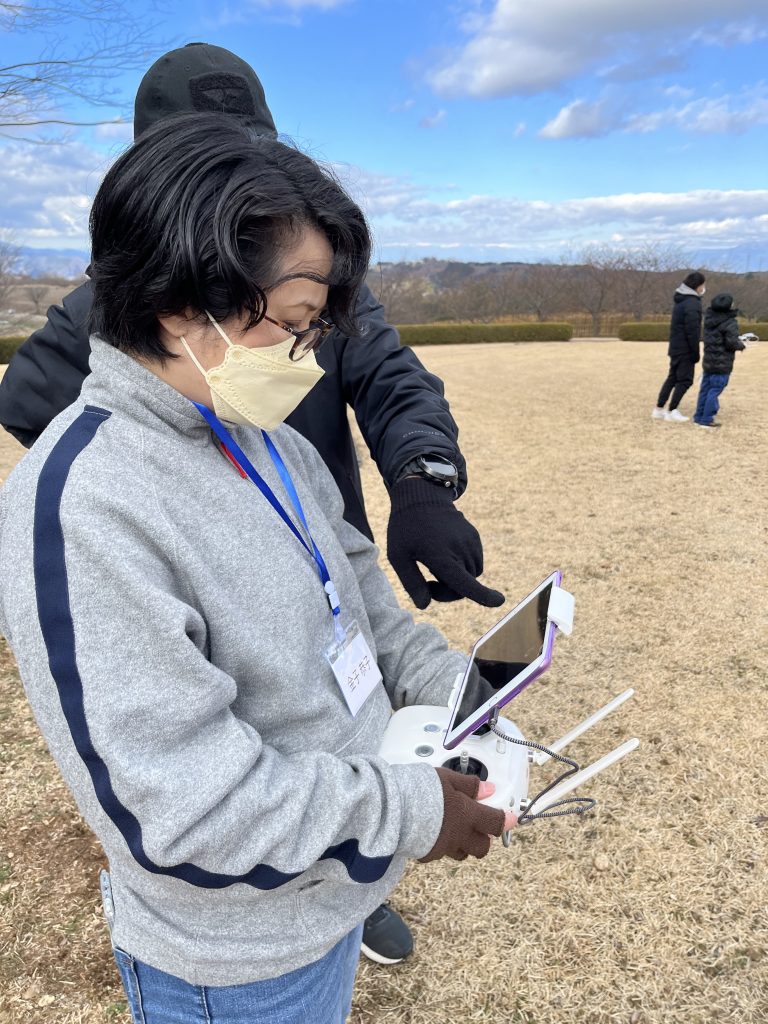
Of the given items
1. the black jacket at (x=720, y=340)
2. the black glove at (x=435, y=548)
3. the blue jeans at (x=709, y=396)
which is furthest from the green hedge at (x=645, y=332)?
the black glove at (x=435, y=548)

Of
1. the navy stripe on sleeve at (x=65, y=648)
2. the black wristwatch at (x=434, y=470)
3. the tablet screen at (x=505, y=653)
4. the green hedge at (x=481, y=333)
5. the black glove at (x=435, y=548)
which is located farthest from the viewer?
the green hedge at (x=481, y=333)

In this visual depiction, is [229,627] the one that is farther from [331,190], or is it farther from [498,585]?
[498,585]

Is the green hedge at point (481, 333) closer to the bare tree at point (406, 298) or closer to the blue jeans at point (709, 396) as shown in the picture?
the bare tree at point (406, 298)

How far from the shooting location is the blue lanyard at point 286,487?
1021 mm

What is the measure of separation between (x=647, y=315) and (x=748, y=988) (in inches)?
1204

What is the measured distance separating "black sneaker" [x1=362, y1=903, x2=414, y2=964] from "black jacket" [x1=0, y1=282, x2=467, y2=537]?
1.43m

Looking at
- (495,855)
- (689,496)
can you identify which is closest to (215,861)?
(495,855)

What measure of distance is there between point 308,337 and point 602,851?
230 centimetres

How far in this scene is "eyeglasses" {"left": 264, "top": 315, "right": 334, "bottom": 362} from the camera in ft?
3.55

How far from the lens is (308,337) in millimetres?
1110

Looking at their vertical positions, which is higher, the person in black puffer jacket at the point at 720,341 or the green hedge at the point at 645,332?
the person in black puffer jacket at the point at 720,341

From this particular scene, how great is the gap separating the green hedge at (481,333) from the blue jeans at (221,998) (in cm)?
2416

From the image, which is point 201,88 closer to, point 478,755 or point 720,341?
point 478,755

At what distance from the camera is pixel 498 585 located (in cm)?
480
